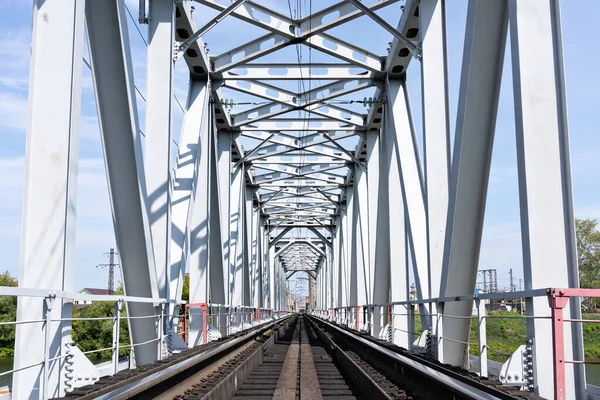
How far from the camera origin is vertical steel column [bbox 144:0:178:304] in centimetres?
1083

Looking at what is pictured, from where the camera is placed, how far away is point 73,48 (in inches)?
235

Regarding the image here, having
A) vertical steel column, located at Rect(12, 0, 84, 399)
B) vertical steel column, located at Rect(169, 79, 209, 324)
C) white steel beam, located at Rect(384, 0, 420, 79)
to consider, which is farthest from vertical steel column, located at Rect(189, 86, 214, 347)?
vertical steel column, located at Rect(12, 0, 84, 399)

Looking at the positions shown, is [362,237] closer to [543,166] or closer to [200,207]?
[200,207]

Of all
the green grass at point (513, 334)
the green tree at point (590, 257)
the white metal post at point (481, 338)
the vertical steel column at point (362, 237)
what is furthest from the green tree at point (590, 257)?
the white metal post at point (481, 338)

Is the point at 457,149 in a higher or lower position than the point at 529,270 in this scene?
higher

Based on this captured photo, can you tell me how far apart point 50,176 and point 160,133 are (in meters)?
5.62

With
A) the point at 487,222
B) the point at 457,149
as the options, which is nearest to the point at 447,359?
the point at 487,222

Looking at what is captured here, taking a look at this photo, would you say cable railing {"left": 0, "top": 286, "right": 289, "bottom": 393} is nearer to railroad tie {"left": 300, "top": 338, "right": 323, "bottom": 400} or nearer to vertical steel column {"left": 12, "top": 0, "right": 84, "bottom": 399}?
vertical steel column {"left": 12, "top": 0, "right": 84, "bottom": 399}

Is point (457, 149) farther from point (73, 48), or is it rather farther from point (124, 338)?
point (124, 338)

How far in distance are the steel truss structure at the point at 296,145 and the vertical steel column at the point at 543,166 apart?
0.04 ft

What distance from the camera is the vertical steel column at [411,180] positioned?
40.0 feet

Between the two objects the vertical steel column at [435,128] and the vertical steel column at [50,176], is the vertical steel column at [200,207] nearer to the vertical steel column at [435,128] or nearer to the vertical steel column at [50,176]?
the vertical steel column at [435,128]

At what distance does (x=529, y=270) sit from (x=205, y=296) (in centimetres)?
1176

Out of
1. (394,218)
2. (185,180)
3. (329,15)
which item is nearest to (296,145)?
(394,218)
